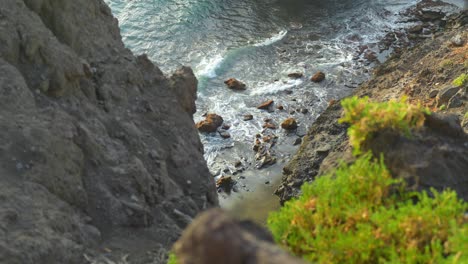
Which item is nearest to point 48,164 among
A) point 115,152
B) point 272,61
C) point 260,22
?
point 115,152

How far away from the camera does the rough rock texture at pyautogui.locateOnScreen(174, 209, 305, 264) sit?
322 centimetres

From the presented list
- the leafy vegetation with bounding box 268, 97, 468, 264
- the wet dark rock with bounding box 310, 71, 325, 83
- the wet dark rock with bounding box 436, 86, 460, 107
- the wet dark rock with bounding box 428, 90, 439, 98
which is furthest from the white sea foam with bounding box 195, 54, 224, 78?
the leafy vegetation with bounding box 268, 97, 468, 264

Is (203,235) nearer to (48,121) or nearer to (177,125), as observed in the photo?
(48,121)

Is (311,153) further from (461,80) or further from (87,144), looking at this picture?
(87,144)

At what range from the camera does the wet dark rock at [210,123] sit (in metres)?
18.4

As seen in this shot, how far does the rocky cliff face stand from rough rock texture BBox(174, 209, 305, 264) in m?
4.19

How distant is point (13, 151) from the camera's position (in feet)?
25.9

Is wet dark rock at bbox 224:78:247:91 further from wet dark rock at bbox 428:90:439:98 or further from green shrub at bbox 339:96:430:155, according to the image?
green shrub at bbox 339:96:430:155

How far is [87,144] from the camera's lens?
877 centimetres

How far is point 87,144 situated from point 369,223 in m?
5.08

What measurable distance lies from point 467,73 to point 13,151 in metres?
10.6

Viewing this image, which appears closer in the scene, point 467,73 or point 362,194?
point 362,194

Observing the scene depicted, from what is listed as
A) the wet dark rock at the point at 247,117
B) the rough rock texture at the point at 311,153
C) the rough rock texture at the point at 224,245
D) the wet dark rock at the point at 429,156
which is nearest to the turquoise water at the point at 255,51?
the wet dark rock at the point at 247,117

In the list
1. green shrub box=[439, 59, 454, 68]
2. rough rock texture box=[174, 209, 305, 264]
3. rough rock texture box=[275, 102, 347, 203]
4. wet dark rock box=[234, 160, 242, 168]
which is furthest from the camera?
wet dark rock box=[234, 160, 242, 168]
